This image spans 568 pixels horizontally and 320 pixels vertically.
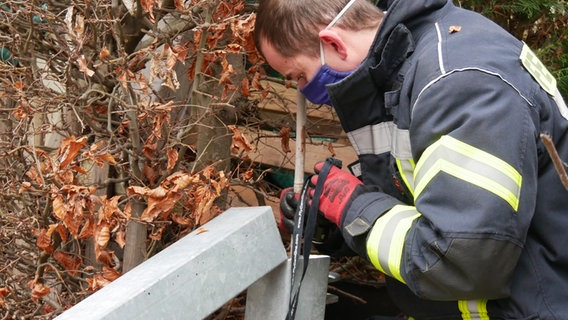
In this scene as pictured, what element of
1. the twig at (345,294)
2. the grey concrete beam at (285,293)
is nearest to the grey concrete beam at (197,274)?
the grey concrete beam at (285,293)

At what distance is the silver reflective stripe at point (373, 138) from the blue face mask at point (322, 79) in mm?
194

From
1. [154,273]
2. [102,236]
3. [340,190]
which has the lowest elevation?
[102,236]

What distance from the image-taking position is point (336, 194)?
2.42 m

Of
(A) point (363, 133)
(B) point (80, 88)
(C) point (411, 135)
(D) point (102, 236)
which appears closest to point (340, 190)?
(A) point (363, 133)

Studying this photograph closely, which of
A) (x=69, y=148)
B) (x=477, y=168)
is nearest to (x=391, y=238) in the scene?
(x=477, y=168)

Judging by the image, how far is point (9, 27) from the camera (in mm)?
3174

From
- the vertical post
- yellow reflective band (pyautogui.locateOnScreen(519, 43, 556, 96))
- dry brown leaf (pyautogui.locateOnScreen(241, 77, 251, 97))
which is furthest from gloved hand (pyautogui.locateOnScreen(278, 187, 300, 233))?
yellow reflective band (pyautogui.locateOnScreen(519, 43, 556, 96))

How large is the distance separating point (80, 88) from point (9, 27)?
0.44m

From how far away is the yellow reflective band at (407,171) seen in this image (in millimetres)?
2256

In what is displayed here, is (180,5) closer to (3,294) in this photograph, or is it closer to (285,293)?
(285,293)

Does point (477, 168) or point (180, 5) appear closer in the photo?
point (477, 168)

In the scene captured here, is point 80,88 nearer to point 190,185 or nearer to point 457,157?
point 190,185

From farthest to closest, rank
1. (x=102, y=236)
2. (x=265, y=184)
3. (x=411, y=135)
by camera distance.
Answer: (x=265, y=184) < (x=102, y=236) < (x=411, y=135)

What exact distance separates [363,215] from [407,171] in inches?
7.6
